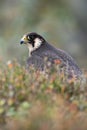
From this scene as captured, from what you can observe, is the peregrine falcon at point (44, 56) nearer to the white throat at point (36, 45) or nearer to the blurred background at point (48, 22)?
the white throat at point (36, 45)

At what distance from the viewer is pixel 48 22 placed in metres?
38.2

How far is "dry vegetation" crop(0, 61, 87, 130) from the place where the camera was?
898 centimetres

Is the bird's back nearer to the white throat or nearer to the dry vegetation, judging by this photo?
the white throat

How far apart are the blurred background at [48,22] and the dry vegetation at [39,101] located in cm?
2380

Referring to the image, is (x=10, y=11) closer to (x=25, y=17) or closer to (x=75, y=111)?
(x=25, y=17)

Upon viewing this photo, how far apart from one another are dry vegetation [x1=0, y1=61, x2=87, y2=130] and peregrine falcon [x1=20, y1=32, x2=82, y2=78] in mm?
1858

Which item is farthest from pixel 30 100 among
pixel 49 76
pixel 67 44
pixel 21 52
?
pixel 67 44

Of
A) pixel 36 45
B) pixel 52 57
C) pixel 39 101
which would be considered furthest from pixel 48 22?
pixel 39 101

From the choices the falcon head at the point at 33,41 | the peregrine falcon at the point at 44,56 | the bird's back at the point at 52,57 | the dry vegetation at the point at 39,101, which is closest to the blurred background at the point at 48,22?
the falcon head at the point at 33,41

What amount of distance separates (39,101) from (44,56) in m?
4.58

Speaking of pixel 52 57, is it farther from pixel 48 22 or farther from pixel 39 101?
pixel 48 22

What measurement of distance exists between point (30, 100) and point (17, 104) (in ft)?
0.60

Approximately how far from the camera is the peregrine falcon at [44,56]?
13491 millimetres

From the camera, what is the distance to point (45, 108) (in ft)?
31.2
